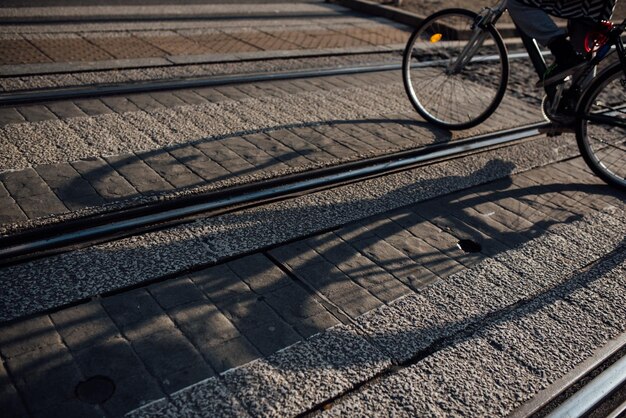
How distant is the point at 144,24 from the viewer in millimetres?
8320

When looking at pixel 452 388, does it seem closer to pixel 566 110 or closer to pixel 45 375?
pixel 45 375

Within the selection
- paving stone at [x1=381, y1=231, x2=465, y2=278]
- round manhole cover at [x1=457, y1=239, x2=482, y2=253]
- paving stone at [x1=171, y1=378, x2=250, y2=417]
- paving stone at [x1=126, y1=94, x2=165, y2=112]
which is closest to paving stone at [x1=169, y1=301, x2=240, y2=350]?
paving stone at [x1=171, y1=378, x2=250, y2=417]

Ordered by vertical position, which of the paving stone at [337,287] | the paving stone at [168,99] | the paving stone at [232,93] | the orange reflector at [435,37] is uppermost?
the orange reflector at [435,37]

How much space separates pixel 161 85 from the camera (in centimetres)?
578

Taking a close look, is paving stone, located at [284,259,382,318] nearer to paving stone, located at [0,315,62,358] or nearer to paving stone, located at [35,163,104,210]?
paving stone, located at [0,315,62,358]

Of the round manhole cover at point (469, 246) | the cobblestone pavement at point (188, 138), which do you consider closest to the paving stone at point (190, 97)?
the cobblestone pavement at point (188, 138)

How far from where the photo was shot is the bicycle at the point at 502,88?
15.5 ft

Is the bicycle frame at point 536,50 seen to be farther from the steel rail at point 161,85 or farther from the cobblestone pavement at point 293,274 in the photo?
the steel rail at point 161,85

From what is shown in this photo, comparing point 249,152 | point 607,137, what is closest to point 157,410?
point 249,152

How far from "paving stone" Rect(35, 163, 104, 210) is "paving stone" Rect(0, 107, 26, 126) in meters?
0.88

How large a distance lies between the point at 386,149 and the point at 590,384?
2.65 meters

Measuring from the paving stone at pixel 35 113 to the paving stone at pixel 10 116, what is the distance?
0.04 m

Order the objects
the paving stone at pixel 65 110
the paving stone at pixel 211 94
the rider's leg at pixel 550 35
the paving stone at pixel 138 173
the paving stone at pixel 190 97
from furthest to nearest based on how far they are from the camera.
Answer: the paving stone at pixel 211 94
the paving stone at pixel 190 97
the paving stone at pixel 65 110
the rider's leg at pixel 550 35
the paving stone at pixel 138 173

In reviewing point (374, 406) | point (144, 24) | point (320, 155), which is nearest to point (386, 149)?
point (320, 155)
